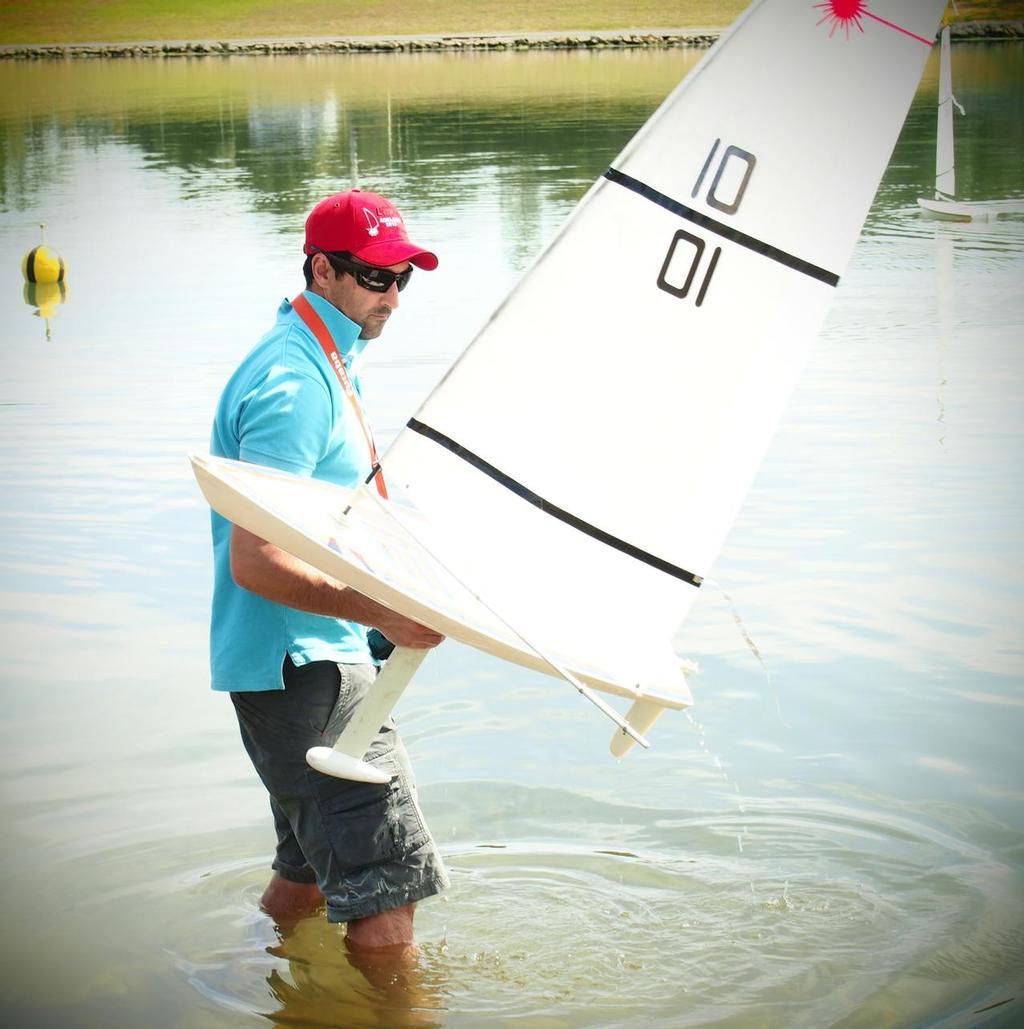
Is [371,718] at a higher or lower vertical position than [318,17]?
higher

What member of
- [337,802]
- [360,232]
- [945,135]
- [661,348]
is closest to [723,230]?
[661,348]

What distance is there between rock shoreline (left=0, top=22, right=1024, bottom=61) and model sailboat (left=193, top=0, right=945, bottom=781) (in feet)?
217

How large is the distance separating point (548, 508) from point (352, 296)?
2.53 feet

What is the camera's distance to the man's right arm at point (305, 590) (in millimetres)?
3264

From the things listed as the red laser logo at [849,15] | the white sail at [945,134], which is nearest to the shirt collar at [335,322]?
the red laser logo at [849,15]

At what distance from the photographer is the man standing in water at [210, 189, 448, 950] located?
351 centimetres

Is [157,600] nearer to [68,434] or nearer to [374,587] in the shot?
[68,434]

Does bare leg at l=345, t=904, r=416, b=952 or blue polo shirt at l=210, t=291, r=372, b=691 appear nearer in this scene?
blue polo shirt at l=210, t=291, r=372, b=691

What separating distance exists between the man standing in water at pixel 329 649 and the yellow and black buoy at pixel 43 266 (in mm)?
14300

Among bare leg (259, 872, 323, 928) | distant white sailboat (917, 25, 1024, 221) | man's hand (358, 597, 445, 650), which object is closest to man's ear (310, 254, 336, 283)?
man's hand (358, 597, 445, 650)

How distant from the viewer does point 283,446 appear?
334 cm

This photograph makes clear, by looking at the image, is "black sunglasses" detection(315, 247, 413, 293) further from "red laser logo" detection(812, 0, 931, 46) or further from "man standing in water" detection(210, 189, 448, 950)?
"red laser logo" detection(812, 0, 931, 46)

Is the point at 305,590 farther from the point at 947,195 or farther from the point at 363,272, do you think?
the point at 947,195

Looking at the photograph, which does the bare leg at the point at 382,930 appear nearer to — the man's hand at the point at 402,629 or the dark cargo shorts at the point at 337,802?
the dark cargo shorts at the point at 337,802
